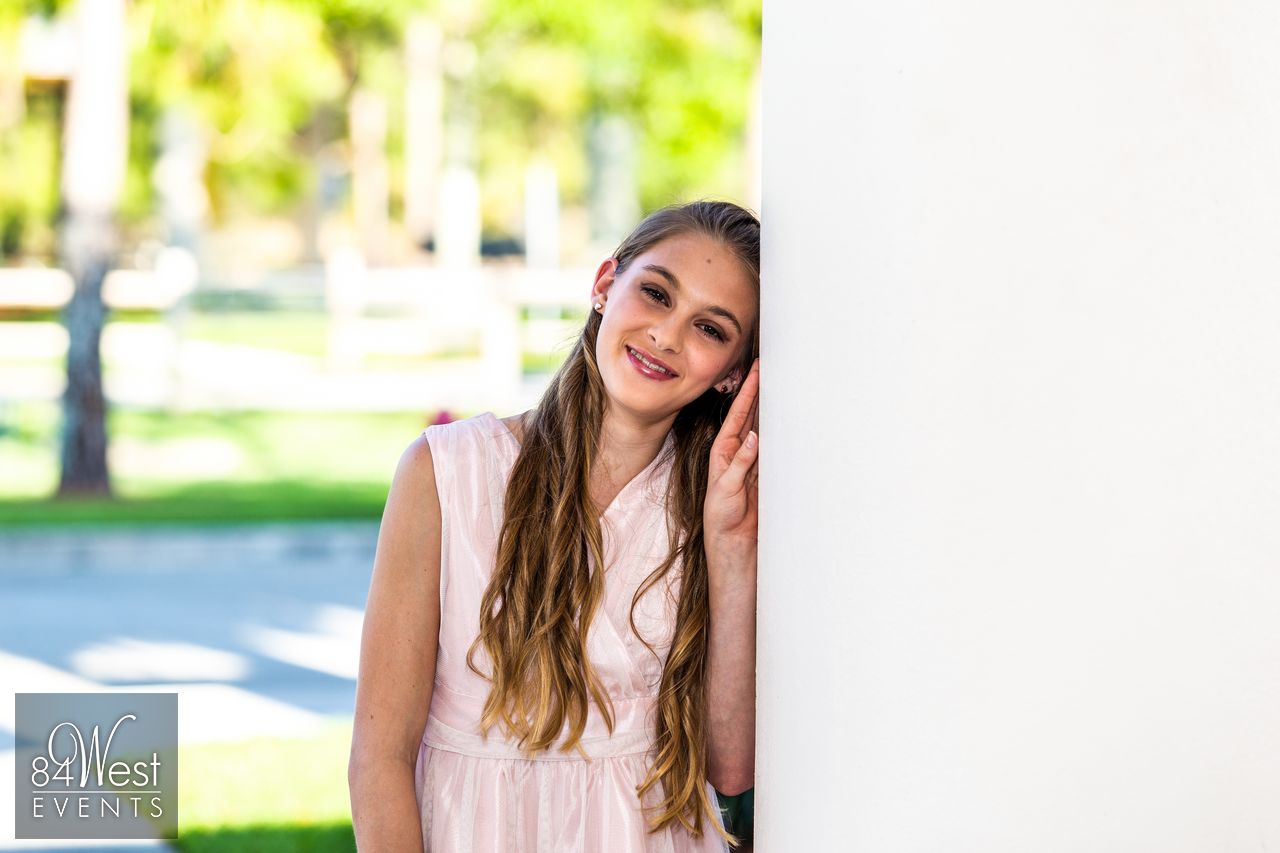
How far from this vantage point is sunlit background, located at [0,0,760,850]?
661cm

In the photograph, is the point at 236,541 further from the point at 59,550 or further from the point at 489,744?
the point at 489,744

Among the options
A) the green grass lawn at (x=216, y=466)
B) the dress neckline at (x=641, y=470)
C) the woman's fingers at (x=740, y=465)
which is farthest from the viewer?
Result: the green grass lawn at (x=216, y=466)

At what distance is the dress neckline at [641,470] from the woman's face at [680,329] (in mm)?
126

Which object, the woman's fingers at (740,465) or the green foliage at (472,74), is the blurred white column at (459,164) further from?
the woman's fingers at (740,465)

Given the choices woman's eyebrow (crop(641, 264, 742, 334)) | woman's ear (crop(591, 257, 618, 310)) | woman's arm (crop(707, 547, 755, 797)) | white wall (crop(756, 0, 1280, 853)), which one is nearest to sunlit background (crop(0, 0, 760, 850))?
woman's ear (crop(591, 257, 618, 310))

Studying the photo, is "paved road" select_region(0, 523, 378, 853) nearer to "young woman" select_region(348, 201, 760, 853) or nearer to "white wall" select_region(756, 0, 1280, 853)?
"young woman" select_region(348, 201, 760, 853)

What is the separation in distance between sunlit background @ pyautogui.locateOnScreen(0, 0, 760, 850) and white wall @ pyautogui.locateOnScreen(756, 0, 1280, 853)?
1.51 m

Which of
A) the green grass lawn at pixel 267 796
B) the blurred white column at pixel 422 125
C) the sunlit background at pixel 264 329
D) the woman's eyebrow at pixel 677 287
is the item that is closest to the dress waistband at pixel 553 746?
the woman's eyebrow at pixel 677 287

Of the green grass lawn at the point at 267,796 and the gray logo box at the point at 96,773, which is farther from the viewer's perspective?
the gray logo box at the point at 96,773

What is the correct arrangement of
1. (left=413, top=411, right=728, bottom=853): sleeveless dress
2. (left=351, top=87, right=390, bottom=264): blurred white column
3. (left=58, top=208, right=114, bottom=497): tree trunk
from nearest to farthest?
(left=413, top=411, right=728, bottom=853): sleeveless dress, (left=58, top=208, right=114, bottom=497): tree trunk, (left=351, top=87, right=390, bottom=264): blurred white column

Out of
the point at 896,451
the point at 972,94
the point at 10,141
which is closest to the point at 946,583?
the point at 896,451

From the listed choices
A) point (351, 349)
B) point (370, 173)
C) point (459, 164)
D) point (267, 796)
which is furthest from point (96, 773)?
point (370, 173)

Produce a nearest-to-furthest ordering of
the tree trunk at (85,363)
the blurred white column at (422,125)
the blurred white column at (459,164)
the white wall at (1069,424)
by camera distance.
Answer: the white wall at (1069,424) < the tree trunk at (85,363) < the blurred white column at (422,125) < the blurred white column at (459,164)

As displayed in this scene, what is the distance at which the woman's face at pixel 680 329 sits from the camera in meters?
2.29
